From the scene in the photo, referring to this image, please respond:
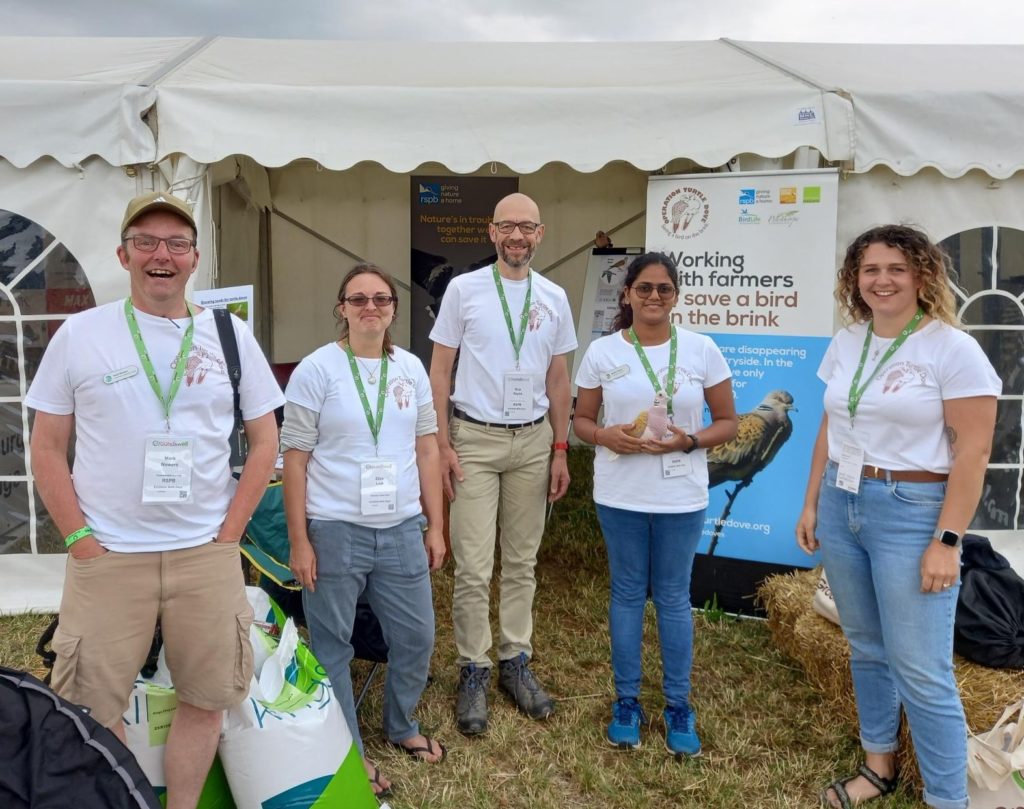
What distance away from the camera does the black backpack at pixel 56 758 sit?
149 cm

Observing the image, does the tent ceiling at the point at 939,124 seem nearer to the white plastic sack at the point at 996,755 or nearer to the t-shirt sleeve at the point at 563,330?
the t-shirt sleeve at the point at 563,330

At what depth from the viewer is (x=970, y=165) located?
3.68 meters

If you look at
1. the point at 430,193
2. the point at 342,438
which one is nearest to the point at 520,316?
the point at 342,438

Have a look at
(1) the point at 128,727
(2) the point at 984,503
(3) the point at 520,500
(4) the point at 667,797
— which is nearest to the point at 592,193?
(2) the point at 984,503

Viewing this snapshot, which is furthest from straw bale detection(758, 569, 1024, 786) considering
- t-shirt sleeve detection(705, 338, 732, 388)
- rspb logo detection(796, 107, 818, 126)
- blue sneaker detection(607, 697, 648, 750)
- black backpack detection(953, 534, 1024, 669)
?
rspb logo detection(796, 107, 818, 126)

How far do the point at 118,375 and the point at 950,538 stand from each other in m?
1.94

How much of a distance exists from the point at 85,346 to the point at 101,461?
251 millimetres

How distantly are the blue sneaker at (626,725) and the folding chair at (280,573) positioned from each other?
783mm

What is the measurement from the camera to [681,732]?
108 inches

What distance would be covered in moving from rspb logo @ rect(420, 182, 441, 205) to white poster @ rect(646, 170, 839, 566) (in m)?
2.74

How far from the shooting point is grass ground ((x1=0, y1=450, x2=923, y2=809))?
2570 millimetres

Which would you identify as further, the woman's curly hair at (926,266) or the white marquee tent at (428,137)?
the white marquee tent at (428,137)

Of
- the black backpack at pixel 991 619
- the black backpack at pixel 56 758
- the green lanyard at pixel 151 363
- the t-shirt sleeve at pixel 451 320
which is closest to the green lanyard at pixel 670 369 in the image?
the t-shirt sleeve at pixel 451 320

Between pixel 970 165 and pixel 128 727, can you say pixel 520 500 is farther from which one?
pixel 970 165
